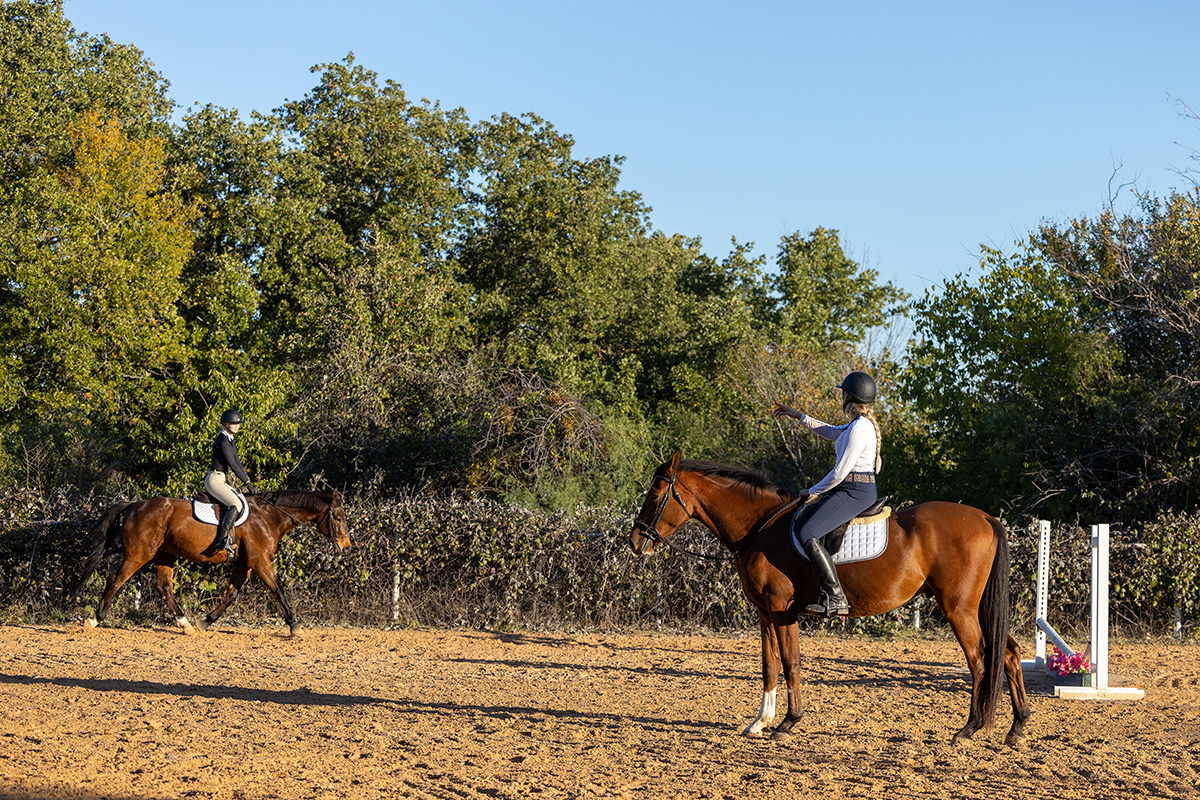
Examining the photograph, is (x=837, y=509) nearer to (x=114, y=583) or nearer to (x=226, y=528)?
(x=226, y=528)

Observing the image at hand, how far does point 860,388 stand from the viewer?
676 cm

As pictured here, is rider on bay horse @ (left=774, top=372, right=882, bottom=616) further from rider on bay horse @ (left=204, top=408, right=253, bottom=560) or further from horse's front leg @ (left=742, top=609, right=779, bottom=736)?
rider on bay horse @ (left=204, top=408, right=253, bottom=560)

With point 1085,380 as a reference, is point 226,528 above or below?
below

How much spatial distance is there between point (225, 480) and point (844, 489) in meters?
7.86

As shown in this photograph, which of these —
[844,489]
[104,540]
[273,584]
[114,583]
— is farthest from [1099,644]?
[104,540]

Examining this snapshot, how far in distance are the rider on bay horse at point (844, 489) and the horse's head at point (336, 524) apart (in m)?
7.07

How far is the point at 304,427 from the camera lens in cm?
1806

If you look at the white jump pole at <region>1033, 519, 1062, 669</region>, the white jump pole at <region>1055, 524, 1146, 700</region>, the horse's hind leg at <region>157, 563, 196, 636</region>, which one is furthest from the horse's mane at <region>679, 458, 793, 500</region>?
the horse's hind leg at <region>157, 563, 196, 636</region>

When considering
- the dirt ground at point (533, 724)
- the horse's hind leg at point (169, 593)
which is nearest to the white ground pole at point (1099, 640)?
the dirt ground at point (533, 724)

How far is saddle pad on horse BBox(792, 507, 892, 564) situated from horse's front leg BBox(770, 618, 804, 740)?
54 centimetres

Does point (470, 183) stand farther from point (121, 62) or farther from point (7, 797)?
point (7, 797)

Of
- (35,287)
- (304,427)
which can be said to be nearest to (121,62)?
(35,287)

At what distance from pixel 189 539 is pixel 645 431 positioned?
1199 cm

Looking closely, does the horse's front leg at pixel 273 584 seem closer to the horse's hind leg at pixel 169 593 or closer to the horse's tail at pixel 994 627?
the horse's hind leg at pixel 169 593
